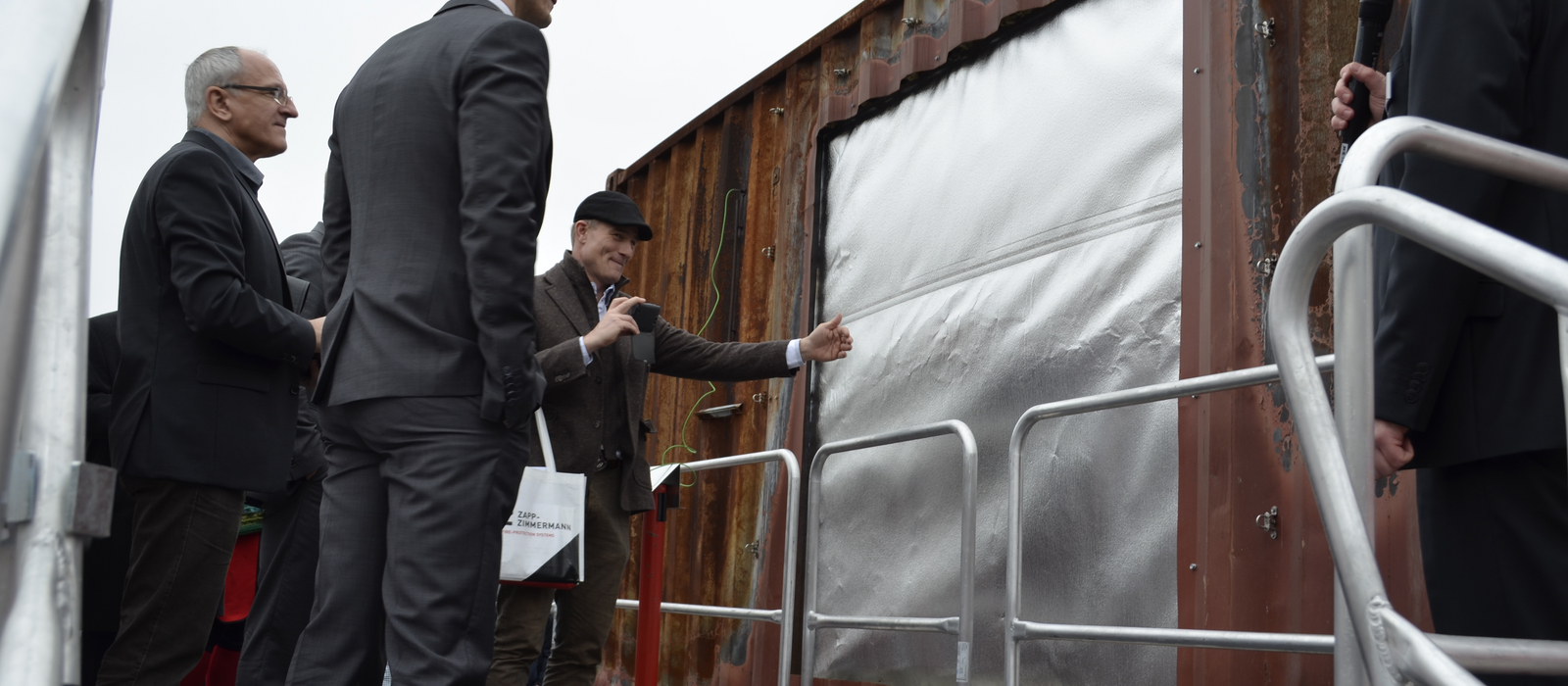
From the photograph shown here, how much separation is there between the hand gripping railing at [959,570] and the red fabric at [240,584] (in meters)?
1.44

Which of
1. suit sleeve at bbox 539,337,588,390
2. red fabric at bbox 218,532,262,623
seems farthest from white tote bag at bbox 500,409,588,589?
red fabric at bbox 218,532,262,623

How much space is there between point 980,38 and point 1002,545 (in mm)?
1498

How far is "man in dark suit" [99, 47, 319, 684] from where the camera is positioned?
2.23 m

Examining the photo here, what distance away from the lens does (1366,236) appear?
118 centimetres

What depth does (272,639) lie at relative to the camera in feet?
8.51

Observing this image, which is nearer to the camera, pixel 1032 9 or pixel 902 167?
pixel 1032 9

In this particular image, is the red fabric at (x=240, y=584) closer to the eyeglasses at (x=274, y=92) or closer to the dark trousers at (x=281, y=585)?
the dark trousers at (x=281, y=585)

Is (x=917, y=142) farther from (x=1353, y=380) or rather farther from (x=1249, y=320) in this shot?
(x=1353, y=380)

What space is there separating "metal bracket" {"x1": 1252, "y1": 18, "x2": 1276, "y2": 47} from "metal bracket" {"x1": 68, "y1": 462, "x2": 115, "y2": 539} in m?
2.57

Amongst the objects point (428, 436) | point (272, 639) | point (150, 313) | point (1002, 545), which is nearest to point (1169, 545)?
point (1002, 545)

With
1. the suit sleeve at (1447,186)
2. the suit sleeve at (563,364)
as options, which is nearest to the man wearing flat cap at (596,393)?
the suit sleeve at (563,364)

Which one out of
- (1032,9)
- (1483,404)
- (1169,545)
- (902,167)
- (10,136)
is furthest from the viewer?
(902,167)

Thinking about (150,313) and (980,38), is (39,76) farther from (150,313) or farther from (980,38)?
(980,38)

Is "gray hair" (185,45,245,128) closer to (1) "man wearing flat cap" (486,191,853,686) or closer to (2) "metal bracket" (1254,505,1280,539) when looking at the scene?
(1) "man wearing flat cap" (486,191,853,686)
